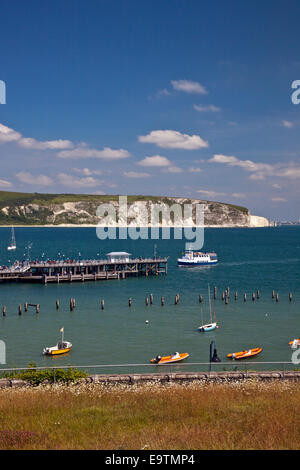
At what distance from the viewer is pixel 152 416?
63.3ft

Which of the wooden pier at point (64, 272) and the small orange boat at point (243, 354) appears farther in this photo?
the wooden pier at point (64, 272)

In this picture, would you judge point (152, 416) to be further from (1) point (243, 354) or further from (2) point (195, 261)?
(2) point (195, 261)

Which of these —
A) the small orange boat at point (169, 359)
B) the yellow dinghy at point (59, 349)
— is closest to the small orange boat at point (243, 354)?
the small orange boat at point (169, 359)

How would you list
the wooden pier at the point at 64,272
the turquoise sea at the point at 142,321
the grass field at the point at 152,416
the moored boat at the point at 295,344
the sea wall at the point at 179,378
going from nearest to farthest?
the grass field at the point at 152,416
the sea wall at the point at 179,378
the turquoise sea at the point at 142,321
the moored boat at the point at 295,344
the wooden pier at the point at 64,272

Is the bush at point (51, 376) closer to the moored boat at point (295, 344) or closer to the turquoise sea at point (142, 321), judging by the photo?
the turquoise sea at point (142, 321)

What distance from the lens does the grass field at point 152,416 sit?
15773mm

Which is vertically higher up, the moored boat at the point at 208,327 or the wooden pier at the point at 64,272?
the wooden pier at the point at 64,272

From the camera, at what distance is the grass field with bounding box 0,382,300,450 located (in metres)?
15.8

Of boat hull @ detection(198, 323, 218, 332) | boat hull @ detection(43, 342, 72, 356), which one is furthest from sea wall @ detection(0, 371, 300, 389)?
boat hull @ detection(198, 323, 218, 332)

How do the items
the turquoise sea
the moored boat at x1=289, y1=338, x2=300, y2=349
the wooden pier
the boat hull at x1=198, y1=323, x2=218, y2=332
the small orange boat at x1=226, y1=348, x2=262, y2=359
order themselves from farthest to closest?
1. the wooden pier
2. the boat hull at x1=198, y1=323, x2=218, y2=332
3. the moored boat at x1=289, y1=338, x2=300, y2=349
4. the turquoise sea
5. the small orange boat at x1=226, y1=348, x2=262, y2=359

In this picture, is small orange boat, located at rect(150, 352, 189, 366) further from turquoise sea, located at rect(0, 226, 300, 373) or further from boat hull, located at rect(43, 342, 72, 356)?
boat hull, located at rect(43, 342, 72, 356)

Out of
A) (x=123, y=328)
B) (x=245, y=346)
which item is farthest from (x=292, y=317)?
(x=123, y=328)

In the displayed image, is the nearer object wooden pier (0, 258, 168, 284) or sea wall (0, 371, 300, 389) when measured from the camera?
sea wall (0, 371, 300, 389)
